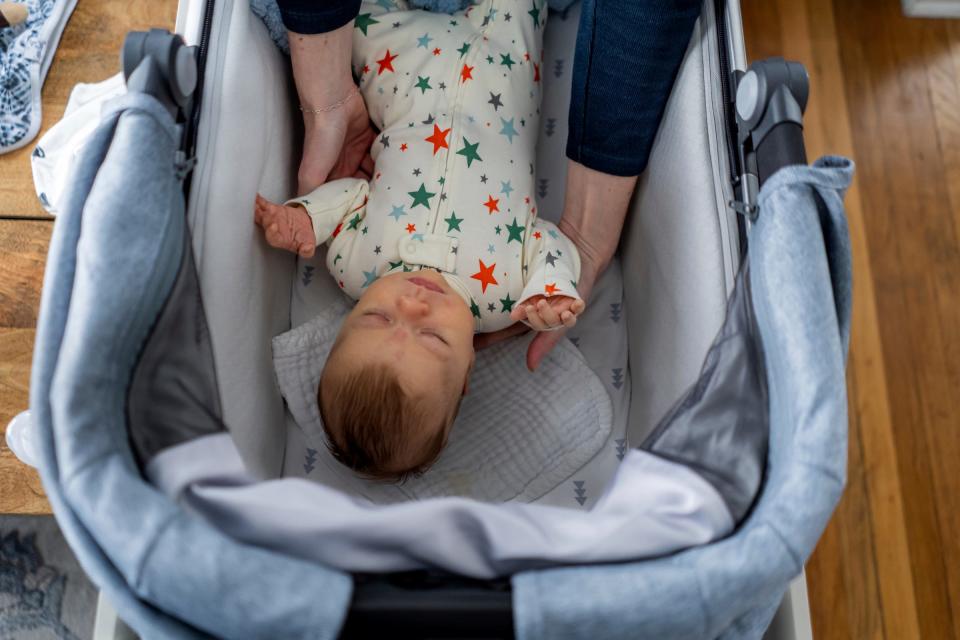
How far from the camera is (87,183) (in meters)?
0.67

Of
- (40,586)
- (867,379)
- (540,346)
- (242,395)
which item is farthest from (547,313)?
(40,586)

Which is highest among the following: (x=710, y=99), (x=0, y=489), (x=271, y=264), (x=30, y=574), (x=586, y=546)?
(x=710, y=99)

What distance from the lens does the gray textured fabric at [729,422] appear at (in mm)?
625

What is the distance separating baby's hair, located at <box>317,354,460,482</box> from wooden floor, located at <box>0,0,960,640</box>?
0.62 metres

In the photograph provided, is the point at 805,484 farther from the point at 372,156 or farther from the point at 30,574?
the point at 30,574

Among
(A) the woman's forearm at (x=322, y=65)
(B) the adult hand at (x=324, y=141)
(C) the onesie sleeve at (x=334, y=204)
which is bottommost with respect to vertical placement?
(C) the onesie sleeve at (x=334, y=204)

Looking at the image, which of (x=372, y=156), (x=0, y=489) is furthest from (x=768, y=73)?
(x=0, y=489)

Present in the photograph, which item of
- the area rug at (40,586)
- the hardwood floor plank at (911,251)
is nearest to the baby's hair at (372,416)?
the area rug at (40,586)

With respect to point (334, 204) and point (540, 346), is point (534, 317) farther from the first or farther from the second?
point (334, 204)

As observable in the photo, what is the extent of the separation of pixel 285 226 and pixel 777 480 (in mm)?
603

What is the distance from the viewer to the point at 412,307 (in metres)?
0.83

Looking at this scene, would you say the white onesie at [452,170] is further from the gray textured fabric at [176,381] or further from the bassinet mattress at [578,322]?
the gray textured fabric at [176,381]

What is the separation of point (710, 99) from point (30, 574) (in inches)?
45.3

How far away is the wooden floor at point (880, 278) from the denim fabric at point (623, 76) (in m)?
0.67
